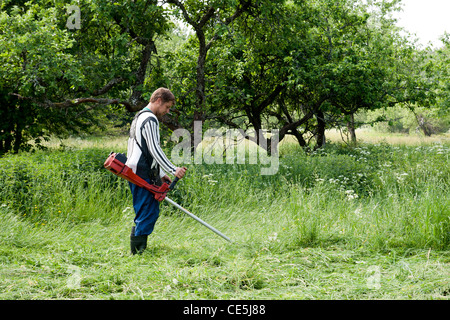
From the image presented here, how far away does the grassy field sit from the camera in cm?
358

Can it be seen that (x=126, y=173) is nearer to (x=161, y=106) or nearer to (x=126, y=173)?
(x=126, y=173)

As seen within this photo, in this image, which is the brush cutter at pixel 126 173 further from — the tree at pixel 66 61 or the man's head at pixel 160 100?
the tree at pixel 66 61

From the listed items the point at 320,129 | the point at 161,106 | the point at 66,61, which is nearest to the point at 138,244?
the point at 161,106

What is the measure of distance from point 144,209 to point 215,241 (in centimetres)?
105

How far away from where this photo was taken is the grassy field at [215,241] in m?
3.58

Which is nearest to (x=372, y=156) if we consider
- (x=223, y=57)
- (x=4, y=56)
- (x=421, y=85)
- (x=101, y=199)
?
(x=421, y=85)

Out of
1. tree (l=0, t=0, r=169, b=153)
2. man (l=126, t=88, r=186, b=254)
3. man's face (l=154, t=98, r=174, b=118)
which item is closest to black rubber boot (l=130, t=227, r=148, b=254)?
man (l=126, t=88, r=186, b=254)

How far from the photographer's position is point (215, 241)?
514 centimetres

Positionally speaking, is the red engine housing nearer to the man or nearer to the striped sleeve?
the man

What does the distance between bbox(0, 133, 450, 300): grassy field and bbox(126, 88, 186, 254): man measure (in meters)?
0.30

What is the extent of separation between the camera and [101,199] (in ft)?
21.8

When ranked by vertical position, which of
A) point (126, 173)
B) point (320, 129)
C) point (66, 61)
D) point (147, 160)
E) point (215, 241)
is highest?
point (66, 61)

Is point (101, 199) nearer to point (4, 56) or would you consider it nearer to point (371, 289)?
point (4, 56)
